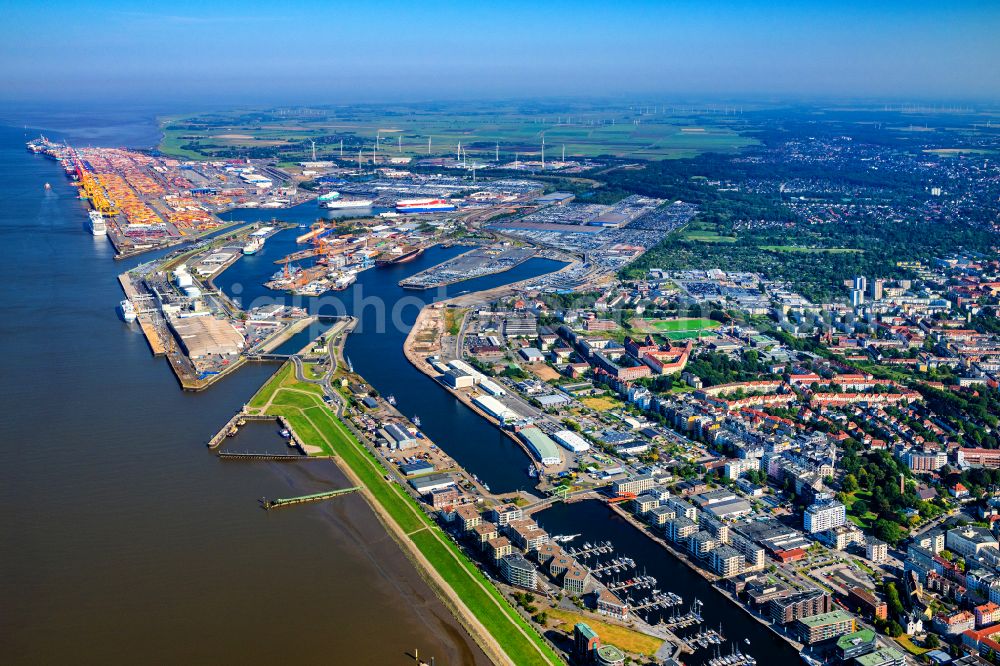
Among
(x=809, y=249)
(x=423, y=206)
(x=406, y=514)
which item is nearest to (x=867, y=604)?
(x=406, y=514)

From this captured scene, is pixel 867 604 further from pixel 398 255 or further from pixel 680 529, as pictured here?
pixel 398 255

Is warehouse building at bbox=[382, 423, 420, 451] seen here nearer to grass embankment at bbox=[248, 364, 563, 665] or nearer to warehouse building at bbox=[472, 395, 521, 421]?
grass embankment at bbox=[248, 364, 563, 665]

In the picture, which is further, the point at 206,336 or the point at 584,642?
the point at 206,336

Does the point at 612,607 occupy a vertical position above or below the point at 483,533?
below

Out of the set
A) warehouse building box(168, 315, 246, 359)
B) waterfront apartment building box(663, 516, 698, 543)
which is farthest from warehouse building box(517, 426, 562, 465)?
warehouse building box(168, 315, 246, 359)

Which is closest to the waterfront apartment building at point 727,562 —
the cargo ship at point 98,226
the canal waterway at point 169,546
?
the canal waterway at point 169,546

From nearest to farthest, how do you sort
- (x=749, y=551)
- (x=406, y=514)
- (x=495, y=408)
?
(x=749, y=551), (x=406, y=514), (x=495, y=408)

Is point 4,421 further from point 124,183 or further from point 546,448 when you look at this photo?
point 124,183

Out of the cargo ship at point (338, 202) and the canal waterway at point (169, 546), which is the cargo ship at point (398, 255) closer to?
the cargo ship at point (338, 202)
